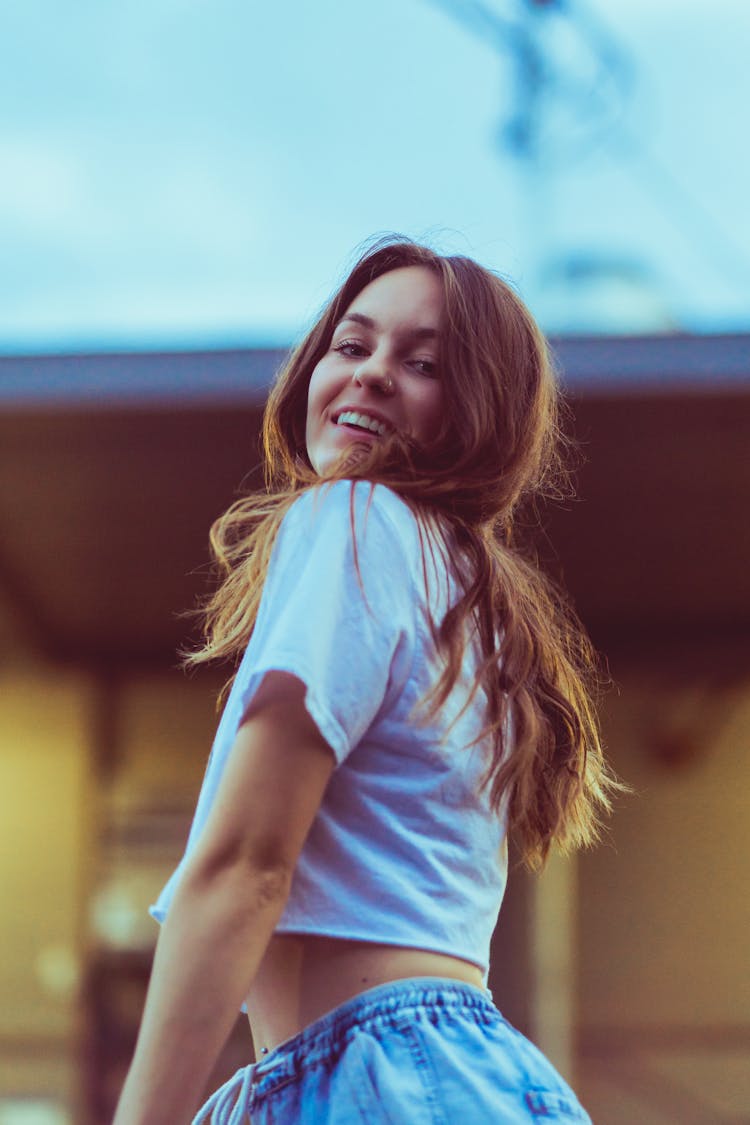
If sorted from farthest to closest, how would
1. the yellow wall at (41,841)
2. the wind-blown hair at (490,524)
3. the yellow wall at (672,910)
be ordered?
1. the yellow wall at (41,841)
2. the yellow wall at (672,910)
3. the wind-blown hair at (490,524)

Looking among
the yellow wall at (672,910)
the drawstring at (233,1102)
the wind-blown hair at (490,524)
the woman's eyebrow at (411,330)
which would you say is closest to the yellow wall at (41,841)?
the yellow wall at (672,910)

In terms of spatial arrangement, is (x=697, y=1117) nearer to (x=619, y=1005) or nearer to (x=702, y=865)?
(x=619, y=1005)

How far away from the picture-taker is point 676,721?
645cm

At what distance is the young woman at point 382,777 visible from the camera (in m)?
0.84

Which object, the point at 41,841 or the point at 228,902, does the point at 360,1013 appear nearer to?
the point at 228,902

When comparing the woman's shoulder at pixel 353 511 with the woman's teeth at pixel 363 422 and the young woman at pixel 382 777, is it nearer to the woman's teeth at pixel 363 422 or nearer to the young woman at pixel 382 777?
the young woman at pixel 382 777

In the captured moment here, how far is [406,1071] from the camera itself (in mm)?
894

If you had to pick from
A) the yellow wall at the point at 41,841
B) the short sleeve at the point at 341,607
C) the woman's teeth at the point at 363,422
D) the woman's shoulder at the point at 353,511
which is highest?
the woman's teeth at the point at 363,422

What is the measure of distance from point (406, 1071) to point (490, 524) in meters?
0.48

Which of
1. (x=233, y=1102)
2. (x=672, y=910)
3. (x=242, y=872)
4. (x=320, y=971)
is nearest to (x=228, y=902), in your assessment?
(x=242, y=872)

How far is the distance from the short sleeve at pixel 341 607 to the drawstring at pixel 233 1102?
0.26 metres

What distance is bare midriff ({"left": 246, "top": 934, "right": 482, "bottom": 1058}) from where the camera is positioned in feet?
3.01

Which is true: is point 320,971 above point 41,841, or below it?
above

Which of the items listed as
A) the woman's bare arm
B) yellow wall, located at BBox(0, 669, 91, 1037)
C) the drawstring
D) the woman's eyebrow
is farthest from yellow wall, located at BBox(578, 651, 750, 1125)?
the woman's bare arm
